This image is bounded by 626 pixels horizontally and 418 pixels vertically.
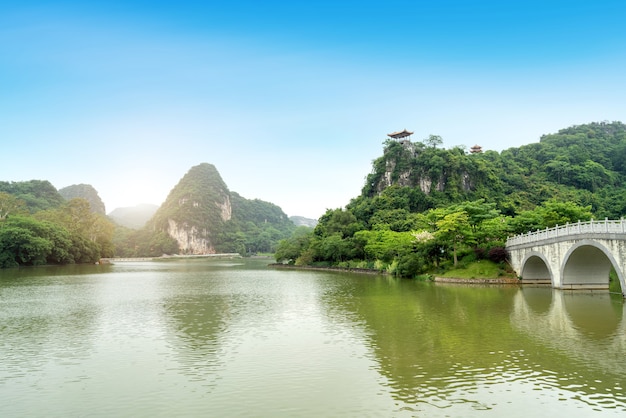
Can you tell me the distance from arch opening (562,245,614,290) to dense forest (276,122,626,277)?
647 cm

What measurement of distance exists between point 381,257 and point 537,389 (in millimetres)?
40797

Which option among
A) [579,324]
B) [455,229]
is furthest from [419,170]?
[579,324]

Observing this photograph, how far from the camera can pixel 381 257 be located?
5103 centimetres

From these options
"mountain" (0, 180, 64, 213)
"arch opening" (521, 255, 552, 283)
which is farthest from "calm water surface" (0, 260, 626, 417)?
"mountain" (0, 180, 64, 213)

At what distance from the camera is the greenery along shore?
39719mm

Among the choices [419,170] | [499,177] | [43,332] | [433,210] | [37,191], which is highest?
[37,191]

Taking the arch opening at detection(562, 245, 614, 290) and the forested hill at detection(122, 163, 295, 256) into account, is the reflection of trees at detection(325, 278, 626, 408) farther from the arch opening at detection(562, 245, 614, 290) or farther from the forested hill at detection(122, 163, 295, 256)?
the forested hill at detection(122, 163, 295, 256)

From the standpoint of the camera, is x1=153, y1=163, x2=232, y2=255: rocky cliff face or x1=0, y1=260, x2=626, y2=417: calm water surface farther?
x1=153, y1=163, x2=232, y2=255: rocky cliff face

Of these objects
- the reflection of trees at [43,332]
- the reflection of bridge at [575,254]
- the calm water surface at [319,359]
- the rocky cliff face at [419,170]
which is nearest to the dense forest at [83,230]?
the reflection of trees at [43,332]

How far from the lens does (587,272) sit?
93.8 feet

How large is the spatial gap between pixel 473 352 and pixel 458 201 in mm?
72896

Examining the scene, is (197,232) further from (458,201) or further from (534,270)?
(534,270)

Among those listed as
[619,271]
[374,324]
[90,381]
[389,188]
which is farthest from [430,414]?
[389,188]

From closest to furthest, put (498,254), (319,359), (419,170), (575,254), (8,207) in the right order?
(319,359) → (575,254) → (498,254) → (8,207) → (419,170)
